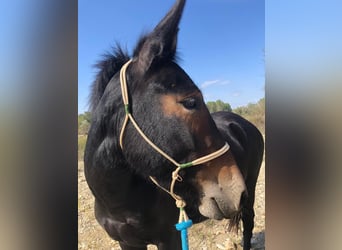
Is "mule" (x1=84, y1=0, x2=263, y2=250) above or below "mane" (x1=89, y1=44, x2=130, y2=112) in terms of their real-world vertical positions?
below

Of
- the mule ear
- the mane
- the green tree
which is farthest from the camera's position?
the green tree

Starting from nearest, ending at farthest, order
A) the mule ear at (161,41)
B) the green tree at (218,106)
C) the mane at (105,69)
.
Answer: the mule ear at (161,41) → the mane at (105,69) → the green tree at (218,106)

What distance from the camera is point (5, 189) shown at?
0.94 metres

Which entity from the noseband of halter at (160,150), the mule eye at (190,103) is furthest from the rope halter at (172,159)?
the mule eye at (190,103)

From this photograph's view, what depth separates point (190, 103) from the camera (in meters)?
0.94

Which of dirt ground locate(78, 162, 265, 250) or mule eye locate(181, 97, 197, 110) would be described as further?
dirt ground locate(78, 162, 265, 250)

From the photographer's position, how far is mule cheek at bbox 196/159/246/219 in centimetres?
93

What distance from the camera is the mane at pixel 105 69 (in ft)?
3.33

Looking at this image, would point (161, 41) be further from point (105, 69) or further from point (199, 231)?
point (199, 231)

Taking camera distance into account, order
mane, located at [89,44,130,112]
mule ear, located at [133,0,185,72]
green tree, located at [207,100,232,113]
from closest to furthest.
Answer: mule ear, located at [133,0,185,72], mane, located at [89,44,130,112], green tree, located at [207,100,232,113]

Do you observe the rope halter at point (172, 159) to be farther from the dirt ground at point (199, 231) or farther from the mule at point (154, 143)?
the dirt ground at point (199, 231)

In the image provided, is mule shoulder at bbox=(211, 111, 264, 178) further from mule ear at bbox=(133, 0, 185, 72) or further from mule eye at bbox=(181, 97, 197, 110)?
mule ear at bbox=(133, 0, 185, 72)

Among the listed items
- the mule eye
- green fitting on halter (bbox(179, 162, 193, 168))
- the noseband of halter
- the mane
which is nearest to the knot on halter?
the noseband of halter

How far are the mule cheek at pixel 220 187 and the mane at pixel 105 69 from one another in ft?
1.40
